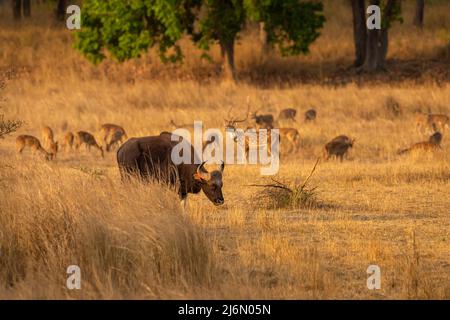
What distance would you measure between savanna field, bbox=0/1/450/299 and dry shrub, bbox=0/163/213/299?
0.02 m

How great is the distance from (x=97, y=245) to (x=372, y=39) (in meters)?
26.5

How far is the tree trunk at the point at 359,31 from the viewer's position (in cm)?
3562

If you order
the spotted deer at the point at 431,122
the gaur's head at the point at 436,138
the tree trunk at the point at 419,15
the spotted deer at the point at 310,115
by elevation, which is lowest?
the gaur's head at the point at 436,138

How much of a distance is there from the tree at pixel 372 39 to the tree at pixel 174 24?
2.23 meters

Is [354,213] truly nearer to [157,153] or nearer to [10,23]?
[157,153]

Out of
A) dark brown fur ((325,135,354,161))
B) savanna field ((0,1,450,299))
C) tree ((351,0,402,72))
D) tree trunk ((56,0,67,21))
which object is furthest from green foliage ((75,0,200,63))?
dark brown fur ((325,135,354,161))

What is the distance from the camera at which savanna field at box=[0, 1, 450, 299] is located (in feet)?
30.1

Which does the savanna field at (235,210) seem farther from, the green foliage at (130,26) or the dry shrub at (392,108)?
the green foliage at (130,26)

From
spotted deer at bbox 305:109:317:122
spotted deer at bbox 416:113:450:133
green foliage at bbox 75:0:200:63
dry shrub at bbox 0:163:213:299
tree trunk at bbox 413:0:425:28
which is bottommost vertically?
dry shrub at bbox 0:163:213:299

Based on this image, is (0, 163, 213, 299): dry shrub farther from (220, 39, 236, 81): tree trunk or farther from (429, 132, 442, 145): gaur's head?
(220, 39, 236, 81): tree trunk

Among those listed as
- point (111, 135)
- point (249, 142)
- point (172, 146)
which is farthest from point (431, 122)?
point (172, 146)

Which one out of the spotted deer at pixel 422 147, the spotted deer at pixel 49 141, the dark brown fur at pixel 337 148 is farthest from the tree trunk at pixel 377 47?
the spotted deer at pixel 49 141

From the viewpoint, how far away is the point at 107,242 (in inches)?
374

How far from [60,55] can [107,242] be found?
2825 cm
